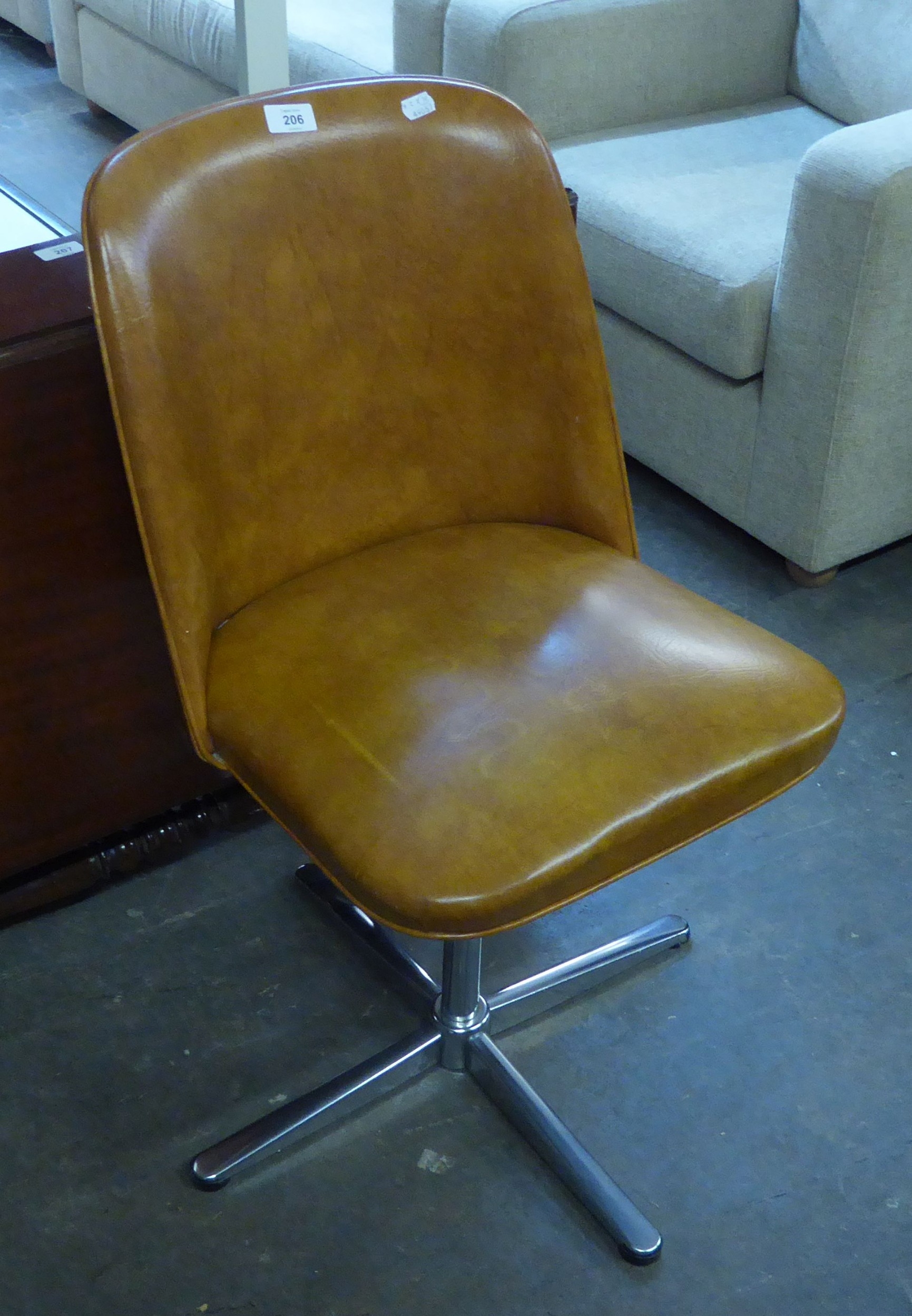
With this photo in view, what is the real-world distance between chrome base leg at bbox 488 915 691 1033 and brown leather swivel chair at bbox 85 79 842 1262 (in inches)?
2.2

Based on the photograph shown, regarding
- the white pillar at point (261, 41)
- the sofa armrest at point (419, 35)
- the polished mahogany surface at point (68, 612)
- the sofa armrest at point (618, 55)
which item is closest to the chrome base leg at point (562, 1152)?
the polished mahogany surface at point (68, 612)

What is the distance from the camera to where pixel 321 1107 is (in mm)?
1202

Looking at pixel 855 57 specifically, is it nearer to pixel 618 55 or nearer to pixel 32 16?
pixel 618 55

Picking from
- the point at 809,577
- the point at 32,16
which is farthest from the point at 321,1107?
the point at 32,16

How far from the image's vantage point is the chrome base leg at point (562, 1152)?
44.7 inches

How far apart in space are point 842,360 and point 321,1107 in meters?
1.11

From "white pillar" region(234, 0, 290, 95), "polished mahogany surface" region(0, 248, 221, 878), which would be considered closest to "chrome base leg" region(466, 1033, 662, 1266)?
"polished mahogany surface" region(0, 248, 221, 878)

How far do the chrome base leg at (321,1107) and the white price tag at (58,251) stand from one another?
0.79 meters

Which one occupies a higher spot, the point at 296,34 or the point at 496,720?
the point at 296,34

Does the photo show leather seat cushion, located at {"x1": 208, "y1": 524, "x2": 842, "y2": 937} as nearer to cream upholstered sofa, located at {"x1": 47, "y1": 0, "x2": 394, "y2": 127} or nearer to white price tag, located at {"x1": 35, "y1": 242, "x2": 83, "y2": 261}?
white price tag, located at {"x1": 35, "y1": 242, "x2": 83, "y2": 261}

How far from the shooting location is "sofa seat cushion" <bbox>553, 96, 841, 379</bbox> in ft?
5.94

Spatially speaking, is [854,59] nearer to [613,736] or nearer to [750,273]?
[750,273]

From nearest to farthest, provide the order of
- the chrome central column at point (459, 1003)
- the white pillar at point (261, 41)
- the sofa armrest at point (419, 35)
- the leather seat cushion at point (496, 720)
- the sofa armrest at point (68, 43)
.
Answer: the leather seat cushion at point (496, 720), the chrome central column at point (459, 1003), the white pillar at point (261, 41), the sofa armrest at point (419, 35), the sofa armrest at point (68, 43)

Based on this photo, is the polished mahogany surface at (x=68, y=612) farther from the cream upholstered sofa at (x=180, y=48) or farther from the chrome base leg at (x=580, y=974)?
the cream upholstered sofa at (x=180, y=48)
